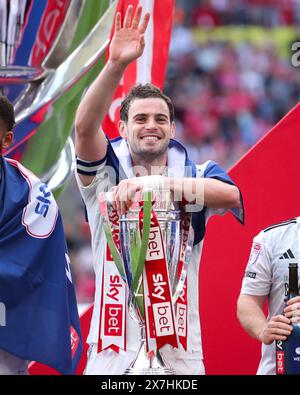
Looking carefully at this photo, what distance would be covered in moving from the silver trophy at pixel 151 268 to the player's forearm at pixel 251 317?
0.53m

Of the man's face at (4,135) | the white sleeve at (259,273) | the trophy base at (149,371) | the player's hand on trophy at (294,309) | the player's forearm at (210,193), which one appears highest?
the man's face at (4,135)

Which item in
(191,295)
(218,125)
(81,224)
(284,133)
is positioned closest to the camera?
(191,295)

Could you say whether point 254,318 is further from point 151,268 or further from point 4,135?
point 4,135

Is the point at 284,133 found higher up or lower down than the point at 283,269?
higher up

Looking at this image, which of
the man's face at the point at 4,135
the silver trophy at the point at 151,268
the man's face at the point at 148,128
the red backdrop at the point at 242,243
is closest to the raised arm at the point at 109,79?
the man's face at the point at 148,128

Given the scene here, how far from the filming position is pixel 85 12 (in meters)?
4.69

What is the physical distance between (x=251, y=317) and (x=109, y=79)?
934 mm

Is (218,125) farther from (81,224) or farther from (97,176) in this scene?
(97,176)

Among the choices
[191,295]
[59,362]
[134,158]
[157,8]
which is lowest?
[59,362]

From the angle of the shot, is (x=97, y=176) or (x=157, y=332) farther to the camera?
(x=97, y=176)

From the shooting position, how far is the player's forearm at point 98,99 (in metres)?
2.96

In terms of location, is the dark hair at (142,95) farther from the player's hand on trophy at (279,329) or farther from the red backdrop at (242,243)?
the red backdrop at (242,243)

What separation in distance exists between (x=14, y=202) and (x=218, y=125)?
9.42 m

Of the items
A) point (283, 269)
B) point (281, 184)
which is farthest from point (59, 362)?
point (281, 184)
